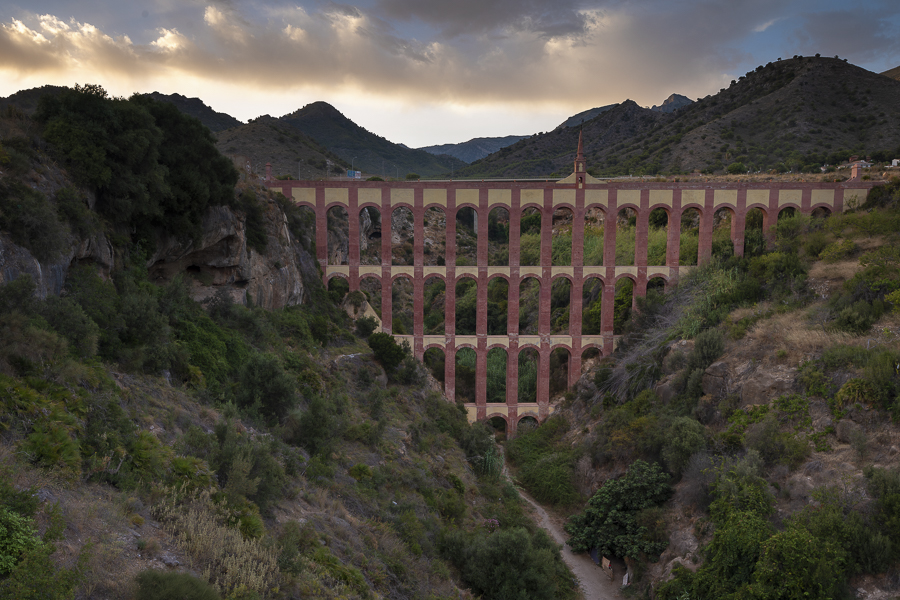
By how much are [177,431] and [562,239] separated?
44.2 m

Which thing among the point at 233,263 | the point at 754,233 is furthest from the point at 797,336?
the point at 233,263

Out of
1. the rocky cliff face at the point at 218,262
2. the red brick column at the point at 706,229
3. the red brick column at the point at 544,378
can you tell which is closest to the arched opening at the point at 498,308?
the red brick column at the point at 544,378

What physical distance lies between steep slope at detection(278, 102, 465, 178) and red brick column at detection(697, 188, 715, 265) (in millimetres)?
58033

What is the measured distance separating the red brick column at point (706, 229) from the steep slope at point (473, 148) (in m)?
128

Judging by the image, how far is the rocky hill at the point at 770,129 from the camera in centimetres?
5362

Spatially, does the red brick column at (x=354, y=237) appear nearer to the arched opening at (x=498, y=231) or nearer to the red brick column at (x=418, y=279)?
the red brick column at (x=418, y=279)

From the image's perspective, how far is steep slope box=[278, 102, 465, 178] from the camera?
8969 centimetres

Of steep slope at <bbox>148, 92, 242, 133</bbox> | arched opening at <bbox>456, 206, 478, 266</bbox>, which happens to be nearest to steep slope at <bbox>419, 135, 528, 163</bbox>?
steep slope at <bbox>148, 92, 242, 133</bbox>

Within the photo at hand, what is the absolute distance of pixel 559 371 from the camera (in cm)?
3631

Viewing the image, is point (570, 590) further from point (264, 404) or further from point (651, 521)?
point (264, 404)

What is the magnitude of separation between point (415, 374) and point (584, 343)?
39.1 ft

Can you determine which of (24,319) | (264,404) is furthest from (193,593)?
(264,404)

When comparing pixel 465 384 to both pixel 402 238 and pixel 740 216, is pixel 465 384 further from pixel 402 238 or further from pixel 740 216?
pixel 402 238

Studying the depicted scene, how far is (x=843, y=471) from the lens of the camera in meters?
16.5
